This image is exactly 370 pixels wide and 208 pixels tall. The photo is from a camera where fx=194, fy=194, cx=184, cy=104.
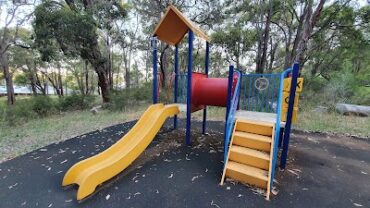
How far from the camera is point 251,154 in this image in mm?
3066

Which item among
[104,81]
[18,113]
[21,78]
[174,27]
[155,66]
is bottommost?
[18,113]

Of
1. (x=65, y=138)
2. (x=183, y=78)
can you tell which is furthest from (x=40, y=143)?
(x=183, y=78)

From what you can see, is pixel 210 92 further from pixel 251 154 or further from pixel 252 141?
pixel 251 154

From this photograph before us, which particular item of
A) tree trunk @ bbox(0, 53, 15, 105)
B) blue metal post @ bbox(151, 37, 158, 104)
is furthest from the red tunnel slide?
tree trunk @ bbox(0, 53, 15, 105)

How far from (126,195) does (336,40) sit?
17.1m

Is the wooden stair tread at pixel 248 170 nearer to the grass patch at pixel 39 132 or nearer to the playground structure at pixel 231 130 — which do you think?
the playground structure at pixel 231 130

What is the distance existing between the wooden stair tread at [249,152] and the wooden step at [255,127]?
358mm

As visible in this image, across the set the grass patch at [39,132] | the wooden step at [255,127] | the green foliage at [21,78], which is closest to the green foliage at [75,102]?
the grass patch at [39,132]

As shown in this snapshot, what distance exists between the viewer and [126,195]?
275cm

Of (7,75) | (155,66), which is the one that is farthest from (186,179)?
(7,75)

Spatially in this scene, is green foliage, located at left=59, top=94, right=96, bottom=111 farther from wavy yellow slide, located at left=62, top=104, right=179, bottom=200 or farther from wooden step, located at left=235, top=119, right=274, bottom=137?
wooden step, located at left=235, top=119, right=274, bottom=137

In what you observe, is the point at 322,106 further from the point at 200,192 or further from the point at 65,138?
the point at 65,138

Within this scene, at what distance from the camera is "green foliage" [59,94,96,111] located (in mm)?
9789

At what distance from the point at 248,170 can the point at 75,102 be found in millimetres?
9915
